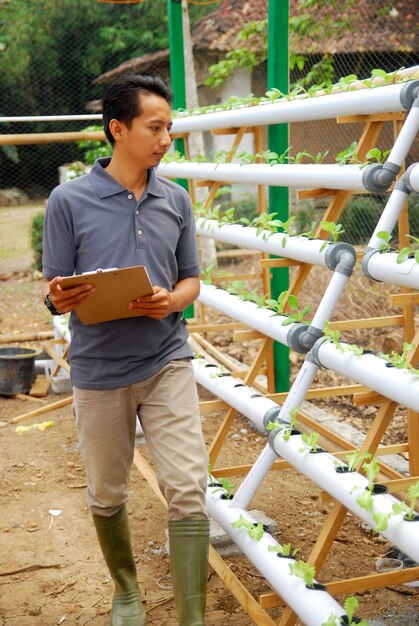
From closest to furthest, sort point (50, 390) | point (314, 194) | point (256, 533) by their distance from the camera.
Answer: point (256, 533), point (314, 194), point (50, 390)

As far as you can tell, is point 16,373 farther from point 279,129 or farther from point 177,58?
point 279,129

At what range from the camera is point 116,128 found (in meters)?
3.09

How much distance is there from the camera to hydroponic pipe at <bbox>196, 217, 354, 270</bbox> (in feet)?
10.9

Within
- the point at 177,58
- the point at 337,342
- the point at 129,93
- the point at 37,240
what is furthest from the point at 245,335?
the point at 37,240

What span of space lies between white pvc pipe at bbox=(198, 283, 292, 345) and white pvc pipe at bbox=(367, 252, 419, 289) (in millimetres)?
699

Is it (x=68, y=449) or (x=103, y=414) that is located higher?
(x=103, y=414)

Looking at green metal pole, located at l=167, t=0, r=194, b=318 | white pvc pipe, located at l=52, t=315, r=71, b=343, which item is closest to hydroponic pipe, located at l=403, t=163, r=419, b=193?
white pvc pipe, located at l=52, t=315, r=71, b=343

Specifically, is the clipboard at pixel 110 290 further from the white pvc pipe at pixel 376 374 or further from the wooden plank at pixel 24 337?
the wooden plank at pixel 24 337

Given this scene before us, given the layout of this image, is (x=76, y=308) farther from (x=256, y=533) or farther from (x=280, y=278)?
(x=280, y=278)

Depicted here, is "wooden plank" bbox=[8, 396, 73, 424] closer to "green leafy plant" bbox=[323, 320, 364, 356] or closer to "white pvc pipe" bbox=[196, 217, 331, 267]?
"white pvc pipe" bbox=[196, 217, 331, 267]

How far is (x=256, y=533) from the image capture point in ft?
10.4

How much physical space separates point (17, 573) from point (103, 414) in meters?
1.15

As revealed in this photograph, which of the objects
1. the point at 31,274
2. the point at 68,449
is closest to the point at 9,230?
the point at 31,274

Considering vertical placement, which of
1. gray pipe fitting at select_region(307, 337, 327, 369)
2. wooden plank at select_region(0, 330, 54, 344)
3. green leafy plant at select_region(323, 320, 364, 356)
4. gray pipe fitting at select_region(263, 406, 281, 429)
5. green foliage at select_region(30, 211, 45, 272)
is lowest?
green foliage at select_region(30, 211, 45, 272)
